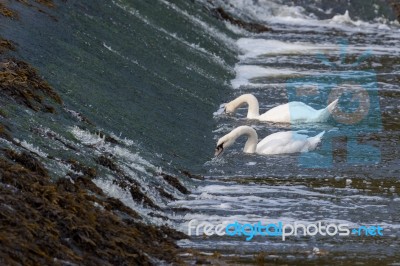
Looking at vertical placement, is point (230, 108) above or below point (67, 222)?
above

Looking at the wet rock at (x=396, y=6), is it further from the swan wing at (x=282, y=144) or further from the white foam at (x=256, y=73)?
the swan wing at (x=282, y=144)

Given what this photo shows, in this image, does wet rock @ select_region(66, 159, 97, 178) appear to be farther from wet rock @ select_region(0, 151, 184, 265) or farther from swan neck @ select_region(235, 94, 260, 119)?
swan neck @ select_region(235, 94, 260, 119)

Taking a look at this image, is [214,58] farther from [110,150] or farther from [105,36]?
[110,150]

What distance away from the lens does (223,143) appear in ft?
50.8

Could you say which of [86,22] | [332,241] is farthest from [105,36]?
[332,241]

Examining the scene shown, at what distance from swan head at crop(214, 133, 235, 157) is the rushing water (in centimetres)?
11

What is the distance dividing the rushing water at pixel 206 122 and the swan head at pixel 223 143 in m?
0.11

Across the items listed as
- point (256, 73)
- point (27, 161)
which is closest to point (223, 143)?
point (27, 161)

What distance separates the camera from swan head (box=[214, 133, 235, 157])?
1530cm

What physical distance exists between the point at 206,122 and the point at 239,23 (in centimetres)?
1509

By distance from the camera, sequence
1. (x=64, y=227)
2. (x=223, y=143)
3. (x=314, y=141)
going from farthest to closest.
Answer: (x=314, y=141) < (x=223, y=143) < (x=64, y=227)

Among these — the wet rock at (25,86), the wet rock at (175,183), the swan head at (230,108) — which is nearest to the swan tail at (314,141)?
the swan head at (230,108)

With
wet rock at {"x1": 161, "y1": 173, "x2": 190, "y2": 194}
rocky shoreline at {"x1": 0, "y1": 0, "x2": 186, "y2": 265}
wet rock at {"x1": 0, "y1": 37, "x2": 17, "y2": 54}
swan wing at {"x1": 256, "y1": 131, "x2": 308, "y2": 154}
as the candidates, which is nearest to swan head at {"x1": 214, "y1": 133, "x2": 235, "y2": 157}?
swan wing at {"x1": 256, "y1": 131, "x2": 308, "y2": 154}

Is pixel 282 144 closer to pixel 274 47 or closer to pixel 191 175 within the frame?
pixel 191 175
